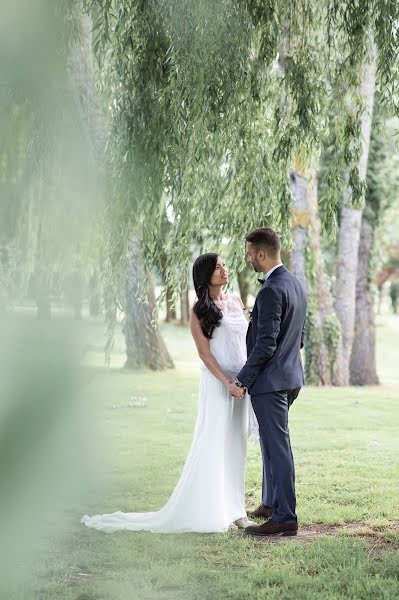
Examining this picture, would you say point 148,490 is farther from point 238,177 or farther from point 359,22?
point 359,22

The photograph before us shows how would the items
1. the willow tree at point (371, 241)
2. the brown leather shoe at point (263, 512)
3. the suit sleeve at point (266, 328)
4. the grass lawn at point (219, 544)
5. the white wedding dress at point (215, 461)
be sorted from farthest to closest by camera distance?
the willow tree at point (371, 241)
the brown leather shoe at point (263, 512)
the white wedding dress at point (215, 461)
the suit sleeve at point (266, 328)
the grass lawn at point (219, 544)

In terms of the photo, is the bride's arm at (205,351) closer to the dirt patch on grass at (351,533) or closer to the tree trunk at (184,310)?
the dirt patch on grass at (351,533)

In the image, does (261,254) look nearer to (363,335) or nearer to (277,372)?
(277,372)

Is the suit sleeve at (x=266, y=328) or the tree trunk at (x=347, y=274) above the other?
the tree trunk at (x=347, y=274)

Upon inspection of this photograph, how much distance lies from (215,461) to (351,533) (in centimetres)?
95

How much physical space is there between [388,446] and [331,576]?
4759 millimetres

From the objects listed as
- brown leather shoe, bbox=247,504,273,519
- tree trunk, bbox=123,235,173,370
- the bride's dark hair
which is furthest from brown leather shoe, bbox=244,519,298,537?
tree trunk, bbox=123,235,173,370

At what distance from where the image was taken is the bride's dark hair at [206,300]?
521cm

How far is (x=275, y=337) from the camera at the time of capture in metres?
4.86

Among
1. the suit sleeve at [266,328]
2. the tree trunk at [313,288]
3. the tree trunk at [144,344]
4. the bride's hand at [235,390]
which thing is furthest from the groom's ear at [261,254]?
the tree trunk at [144,344]

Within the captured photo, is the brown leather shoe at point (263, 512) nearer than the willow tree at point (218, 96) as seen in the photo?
No

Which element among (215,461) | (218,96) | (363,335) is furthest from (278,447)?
(363,335)

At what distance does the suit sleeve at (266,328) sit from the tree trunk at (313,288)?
24.4ft

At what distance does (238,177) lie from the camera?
216 inches
